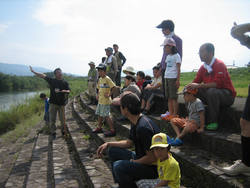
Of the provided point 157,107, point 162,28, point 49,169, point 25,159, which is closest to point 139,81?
point 157,107

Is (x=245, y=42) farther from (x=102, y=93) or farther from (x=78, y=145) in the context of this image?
(x=78, y=145)

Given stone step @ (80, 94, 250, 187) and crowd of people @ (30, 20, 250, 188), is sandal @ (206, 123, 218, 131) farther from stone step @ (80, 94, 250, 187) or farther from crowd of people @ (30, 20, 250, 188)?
stone step @ (80, 94, 250, 187)

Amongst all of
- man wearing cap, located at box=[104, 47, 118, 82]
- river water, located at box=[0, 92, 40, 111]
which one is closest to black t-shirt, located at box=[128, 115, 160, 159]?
man wearing cap, located at box=[104, 47, 118, 82]

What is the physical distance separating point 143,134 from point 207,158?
105 cm

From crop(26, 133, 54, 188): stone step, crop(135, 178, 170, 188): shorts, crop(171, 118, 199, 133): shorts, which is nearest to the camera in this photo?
crop(135, 178, 170, 188): shorts

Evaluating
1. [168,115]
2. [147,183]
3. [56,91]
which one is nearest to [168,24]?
[168,115]

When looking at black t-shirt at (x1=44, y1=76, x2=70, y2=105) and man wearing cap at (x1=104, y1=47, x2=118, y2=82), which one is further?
man wearing cap at (x1=104, y1=47, x2=118, y2=82)

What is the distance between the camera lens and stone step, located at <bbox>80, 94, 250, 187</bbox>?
1990mm

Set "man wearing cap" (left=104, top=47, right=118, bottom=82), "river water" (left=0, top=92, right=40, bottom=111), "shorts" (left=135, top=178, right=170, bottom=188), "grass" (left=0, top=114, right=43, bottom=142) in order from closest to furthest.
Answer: "shorts" (left=135, top=178, right=170, bottom=188)
"man wearing cap" (left=104, top=47, right=118, bottom=82)
"grass" (left=0, top=114, right=43, bottom=142)
"river water" (left=0, top=92, right=40, bottom=111)

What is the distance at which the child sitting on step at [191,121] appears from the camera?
2914mm

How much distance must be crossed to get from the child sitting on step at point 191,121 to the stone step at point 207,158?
0.12 metres

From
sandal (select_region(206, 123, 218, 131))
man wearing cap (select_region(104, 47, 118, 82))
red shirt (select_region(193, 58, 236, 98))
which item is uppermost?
man wearing cap (select_region(104, 47, 118, 82))

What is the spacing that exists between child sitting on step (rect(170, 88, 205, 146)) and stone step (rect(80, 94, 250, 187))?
122 mm

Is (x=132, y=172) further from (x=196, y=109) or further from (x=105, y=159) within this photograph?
(x=105, y=159)
